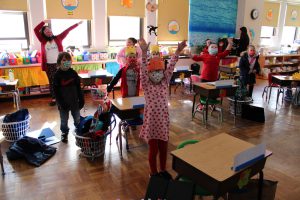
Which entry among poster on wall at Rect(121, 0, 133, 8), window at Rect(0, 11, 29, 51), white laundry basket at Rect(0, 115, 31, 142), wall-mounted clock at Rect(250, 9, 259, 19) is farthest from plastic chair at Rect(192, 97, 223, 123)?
wall-mounted clock at Rect(250, 9, 259, 19)

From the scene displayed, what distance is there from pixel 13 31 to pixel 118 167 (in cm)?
491

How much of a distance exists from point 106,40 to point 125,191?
5.34 meters

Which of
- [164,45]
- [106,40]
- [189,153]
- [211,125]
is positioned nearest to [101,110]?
[189,153]

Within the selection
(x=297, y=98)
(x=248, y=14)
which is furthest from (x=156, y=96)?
(x=248, y=14)

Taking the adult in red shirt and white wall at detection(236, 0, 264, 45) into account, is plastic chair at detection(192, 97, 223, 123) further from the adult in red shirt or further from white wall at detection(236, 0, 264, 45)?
white wall at detection(236, 0, 264, 45)

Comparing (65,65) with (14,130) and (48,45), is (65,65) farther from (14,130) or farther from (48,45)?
(48,45)

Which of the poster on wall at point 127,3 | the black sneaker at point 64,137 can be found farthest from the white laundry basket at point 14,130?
the poster on wall at point 127,3

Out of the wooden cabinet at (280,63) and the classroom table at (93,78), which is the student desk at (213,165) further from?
the wooden cabinet at (280,63)

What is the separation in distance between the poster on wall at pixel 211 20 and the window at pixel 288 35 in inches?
121

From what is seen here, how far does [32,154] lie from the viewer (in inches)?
142

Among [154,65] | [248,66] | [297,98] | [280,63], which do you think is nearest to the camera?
[154,65]

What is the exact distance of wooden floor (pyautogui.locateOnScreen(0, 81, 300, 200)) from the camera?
2885 millimetres

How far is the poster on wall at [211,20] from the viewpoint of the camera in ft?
28.4

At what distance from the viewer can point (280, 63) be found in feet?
34.6
